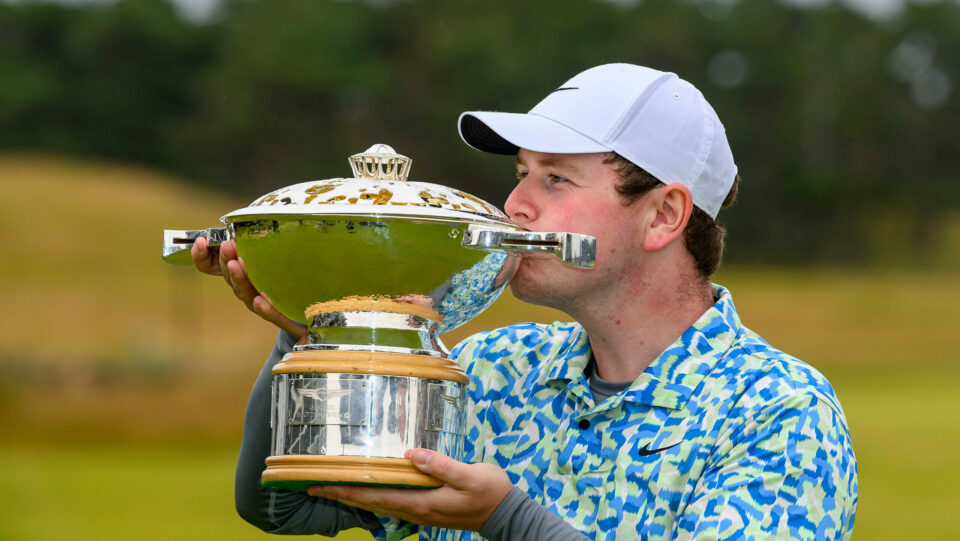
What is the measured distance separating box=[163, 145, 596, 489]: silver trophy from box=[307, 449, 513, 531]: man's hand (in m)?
0.02

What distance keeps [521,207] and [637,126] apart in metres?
0.23

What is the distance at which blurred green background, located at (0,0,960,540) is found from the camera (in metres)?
26.1

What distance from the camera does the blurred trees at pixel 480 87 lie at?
3020 cm

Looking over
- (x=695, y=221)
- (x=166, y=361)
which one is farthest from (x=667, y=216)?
(x=166, y=361)

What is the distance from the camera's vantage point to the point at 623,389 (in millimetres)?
2041

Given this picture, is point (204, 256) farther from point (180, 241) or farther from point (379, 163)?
point (379, 163)

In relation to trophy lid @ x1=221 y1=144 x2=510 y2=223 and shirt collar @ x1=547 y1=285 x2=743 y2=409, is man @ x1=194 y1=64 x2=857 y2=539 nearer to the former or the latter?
shirt collar @ x1=547 y1=285 x2=743 y2=409

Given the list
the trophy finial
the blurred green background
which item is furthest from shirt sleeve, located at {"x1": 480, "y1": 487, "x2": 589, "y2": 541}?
the blurred green background

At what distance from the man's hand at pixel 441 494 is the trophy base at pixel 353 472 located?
0.02 meters

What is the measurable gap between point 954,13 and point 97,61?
85.5ft

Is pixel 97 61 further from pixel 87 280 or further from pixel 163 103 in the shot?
pixel 87 280

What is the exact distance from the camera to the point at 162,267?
33.8m

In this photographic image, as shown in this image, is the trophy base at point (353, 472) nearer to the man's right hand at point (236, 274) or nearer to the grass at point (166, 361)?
the man's right hand at point (236, 274)

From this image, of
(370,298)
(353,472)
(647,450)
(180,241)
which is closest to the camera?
(353,472)
